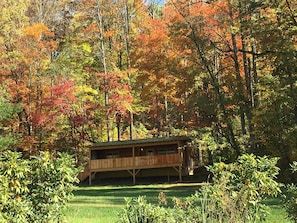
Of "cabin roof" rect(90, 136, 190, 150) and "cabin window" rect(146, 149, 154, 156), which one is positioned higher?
"cabin roof" rect(90, 136, 190, 150)

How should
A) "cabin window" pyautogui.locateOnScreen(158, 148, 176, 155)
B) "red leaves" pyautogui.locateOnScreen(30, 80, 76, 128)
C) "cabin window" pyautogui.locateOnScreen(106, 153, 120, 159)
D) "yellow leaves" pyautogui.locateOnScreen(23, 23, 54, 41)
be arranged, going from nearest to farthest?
"red leaves" pyautogui.locateOnScreen(30, 80, 76, 128), "yellow leaves" pyautogui.locateOnScreen(23, 23, 54, 41), "cabin window" pyautogui.locateOnScreen(158, 148, 176, 155), "cabin window" pyautogui.locateOnScreen(106, 153, 120, 159)

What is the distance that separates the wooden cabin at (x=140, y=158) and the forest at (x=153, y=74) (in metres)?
1.59

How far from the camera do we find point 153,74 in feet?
89.8

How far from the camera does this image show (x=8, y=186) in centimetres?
482

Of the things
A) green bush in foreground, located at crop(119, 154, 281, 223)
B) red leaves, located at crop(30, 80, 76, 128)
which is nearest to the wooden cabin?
red leaves, located at crop(30, 80, 76, 128)

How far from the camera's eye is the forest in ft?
56.0

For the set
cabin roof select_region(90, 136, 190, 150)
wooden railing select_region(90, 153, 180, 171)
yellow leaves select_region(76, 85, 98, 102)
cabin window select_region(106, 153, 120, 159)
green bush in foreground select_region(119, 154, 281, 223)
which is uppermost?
yellow leaves select_region(76, 85, 98, 102)

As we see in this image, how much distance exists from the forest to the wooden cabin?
1.59 metres

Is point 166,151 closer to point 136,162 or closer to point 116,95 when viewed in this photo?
point 136,162

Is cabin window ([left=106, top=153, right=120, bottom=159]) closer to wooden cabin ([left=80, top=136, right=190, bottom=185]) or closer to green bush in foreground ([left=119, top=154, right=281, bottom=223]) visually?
wooden cabin ([left=80, top=136, right=190, bottom=185])

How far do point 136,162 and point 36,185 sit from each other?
20.6 metres

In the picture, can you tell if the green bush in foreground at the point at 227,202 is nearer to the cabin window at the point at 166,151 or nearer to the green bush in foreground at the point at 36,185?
the green bush in foreground at the point at 36,185

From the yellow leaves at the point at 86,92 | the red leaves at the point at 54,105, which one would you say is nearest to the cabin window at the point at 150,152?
the yellow leaves at the point at 86,92

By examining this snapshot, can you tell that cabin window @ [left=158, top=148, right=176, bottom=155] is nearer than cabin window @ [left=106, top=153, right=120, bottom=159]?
Yes
